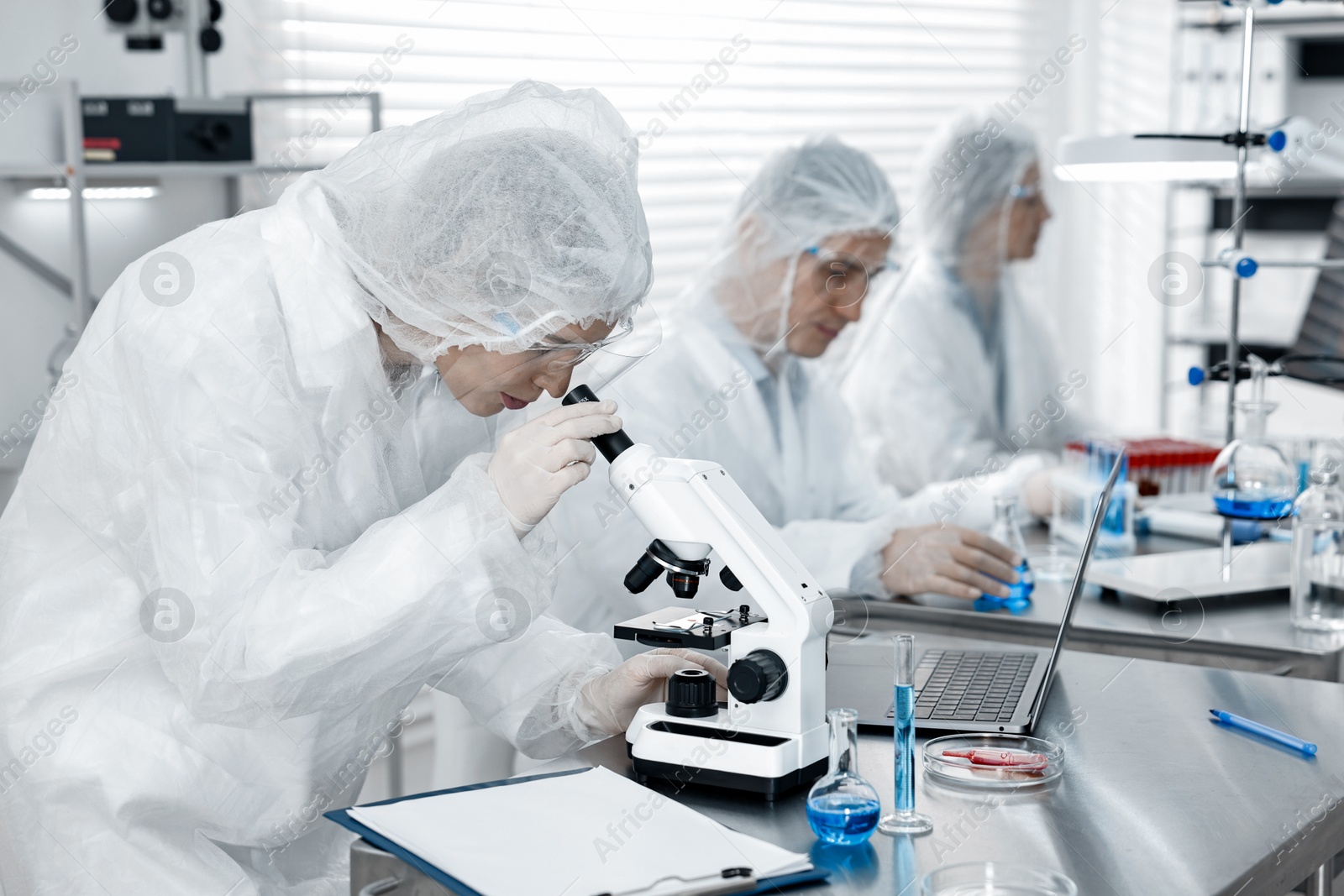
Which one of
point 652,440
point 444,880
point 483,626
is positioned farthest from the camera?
point 652,440

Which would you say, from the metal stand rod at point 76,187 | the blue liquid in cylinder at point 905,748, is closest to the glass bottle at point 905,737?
the blue liquid in cylinder at point 905,748

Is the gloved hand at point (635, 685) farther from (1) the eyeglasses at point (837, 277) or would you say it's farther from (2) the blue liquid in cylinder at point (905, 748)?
(1) the eyeglasses at point (837, 277)

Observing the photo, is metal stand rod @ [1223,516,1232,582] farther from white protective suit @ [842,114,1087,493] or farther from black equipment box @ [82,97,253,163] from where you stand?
black equipment box @ [82,97,253,163]

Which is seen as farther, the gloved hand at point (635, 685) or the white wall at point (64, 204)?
the white wall at point (64, 204)

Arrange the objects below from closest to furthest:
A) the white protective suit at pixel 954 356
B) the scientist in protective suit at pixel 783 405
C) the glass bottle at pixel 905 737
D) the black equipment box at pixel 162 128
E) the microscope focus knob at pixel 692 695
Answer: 1. the glass bottle at pixel 905 737
2. the microscope focus knob at pixel 692 695
3. the scientist in protective suit at pixel 783 405
4. the black equipment box at pixel 162 128
5. the white protective suit at pixel 954 356

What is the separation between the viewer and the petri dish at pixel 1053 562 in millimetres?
2100

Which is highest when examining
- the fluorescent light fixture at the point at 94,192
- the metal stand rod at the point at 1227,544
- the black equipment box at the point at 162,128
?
the black equipment box at the point at 162,128

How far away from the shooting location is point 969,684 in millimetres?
1448

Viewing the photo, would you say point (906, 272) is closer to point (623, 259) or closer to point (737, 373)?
point (737, 373)

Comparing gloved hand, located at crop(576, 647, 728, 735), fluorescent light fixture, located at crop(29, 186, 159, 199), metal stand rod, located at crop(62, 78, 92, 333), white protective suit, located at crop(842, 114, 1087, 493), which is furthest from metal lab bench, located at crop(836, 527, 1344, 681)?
fluorescent light fixture, located at crop(29, 186, 159, 199)

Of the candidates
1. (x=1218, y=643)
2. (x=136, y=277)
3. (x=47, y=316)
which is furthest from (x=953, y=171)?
(x=136, y=277)

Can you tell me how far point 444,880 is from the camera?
97cm

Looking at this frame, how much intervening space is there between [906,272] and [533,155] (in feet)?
7.29

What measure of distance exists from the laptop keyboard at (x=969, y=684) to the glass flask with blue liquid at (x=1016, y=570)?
318 millimetres
